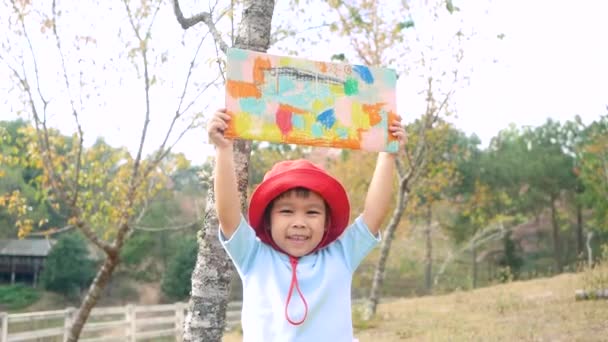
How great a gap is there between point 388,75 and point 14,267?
28.9 m

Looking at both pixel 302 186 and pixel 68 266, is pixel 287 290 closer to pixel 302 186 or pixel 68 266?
pixel 302 186

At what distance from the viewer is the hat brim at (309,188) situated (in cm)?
185

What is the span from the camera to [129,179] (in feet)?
25.5

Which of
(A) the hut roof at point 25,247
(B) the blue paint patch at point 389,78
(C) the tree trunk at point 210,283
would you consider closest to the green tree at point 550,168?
(A) the hut roof at point 25,247

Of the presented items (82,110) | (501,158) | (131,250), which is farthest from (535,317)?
(131,250)

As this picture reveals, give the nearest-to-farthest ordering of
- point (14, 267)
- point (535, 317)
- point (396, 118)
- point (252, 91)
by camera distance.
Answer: point (252, 91) → point (396, 118) → point (535, 317) → point (14, 267)

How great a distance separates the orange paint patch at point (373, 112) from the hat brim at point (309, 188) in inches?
9.1

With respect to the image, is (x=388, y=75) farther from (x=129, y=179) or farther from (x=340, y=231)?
(x=129, y=179)

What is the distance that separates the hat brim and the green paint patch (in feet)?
0.90

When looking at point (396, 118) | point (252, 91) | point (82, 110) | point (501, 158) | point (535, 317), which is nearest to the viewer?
point (252, 91)

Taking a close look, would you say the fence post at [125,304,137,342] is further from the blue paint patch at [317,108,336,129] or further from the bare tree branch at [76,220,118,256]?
the blue paint patch at [317,108,336,129]

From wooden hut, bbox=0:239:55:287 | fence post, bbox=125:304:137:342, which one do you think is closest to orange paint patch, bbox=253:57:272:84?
fence post, bbox=125:304:137:342

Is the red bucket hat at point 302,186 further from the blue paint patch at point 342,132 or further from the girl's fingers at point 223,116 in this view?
the girl's fingers at point 223,116

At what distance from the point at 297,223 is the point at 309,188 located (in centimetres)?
11
